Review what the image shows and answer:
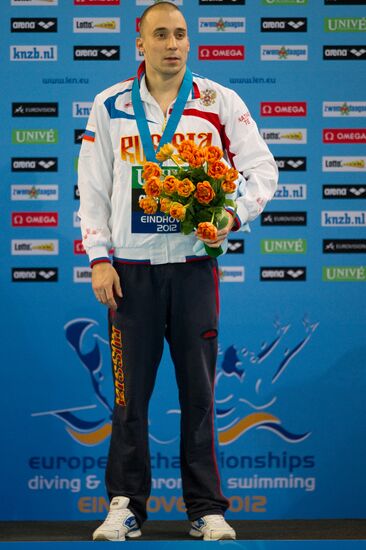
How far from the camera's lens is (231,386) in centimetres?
436

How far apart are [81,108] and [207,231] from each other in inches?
68.9

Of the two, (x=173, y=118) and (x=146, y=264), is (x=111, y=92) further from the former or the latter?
(x=146, y=264)

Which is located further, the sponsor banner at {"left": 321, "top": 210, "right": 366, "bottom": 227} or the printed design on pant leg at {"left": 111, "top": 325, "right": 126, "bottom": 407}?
the sponsor banner at {"left": 321, "top": 210, "right": 366, "bottom": 227}

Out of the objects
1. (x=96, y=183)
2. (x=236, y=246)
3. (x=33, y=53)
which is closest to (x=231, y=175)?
(x=96, y=183)

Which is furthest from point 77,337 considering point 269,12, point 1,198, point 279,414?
point 269,12

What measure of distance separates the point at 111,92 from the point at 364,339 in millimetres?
1905

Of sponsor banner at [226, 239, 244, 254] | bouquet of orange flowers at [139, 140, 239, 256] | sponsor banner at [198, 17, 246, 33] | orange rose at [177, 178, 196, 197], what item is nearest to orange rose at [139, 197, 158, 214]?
bouquet of orange flowers at [139, 140, 239, 256]

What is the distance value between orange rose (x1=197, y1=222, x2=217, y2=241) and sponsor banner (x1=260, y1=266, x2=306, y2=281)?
1.56 m

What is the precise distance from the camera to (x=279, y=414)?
4363 millimetres

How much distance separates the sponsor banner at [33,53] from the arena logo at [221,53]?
700mm

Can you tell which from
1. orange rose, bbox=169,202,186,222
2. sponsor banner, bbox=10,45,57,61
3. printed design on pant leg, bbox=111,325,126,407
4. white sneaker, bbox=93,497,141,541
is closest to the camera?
orange rose, bbox=169,202,186,222

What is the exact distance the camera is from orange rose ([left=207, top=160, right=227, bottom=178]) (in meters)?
2.79

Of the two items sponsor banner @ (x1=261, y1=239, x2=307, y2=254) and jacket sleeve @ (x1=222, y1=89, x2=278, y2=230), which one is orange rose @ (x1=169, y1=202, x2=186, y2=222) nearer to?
jacket sleeve @ (x1=222, y1=89, x2=278, y2=230)

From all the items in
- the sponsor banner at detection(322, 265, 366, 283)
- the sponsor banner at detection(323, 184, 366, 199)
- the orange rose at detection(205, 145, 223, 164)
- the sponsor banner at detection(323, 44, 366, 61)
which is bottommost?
the sponsor banner at detection(322, 265, 366, 283)
